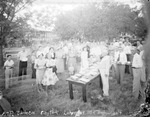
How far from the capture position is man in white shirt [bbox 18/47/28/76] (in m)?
3.15

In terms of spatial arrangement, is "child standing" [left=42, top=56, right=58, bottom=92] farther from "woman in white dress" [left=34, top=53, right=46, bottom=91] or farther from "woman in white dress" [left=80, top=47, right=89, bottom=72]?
"woman in white dress" [left=80, top=47, right=89, bottom=72]

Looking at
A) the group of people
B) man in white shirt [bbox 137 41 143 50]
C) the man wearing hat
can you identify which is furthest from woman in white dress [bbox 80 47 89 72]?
the man wearing hat

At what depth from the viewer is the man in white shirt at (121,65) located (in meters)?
3.15

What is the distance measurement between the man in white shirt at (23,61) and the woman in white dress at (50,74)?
0.52 metres

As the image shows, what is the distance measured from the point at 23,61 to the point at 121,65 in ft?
7.89

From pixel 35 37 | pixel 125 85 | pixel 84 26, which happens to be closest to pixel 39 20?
pixel 35 37

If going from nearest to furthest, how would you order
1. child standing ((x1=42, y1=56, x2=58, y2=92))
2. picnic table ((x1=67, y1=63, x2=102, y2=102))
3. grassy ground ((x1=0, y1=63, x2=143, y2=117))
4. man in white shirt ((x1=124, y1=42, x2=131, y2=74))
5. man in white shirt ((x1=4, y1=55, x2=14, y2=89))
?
grassy ground ((x1=0, y1=63, x2=143, y2=117)) < picnic table ((x1=67, y1=63, x2=102, y2=102)) < man in white shirt ((x1=4, y1=55, x2=14, y2=89)) < man in white shirt ((x1=124, y1=42, x2=131, y2=74)) < child standing ((x1=42, y1=56, x2=58, y2=92))

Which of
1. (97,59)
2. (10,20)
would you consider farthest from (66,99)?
(10,20)

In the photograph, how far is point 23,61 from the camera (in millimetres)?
3314

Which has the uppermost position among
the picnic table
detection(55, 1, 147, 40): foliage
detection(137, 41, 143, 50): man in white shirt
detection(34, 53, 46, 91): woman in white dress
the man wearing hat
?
detection(55, 1, 147, 40): foliage

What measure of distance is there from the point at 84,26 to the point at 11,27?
1622 mm

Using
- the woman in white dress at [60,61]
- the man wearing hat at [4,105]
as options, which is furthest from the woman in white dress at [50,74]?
the man wearing hat at [4,105]

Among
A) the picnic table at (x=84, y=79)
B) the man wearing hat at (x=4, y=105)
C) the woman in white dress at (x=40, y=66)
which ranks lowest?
the man wearing hat at (x=4, y=105)

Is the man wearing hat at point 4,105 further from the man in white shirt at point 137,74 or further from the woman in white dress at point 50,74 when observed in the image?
the man in white shirt at point 137,74
